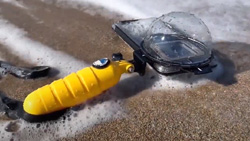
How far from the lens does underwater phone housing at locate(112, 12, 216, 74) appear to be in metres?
1.90

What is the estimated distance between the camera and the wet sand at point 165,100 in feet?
5.51

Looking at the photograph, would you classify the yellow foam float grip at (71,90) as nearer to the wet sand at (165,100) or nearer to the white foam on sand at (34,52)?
the wet sand at (165,100)

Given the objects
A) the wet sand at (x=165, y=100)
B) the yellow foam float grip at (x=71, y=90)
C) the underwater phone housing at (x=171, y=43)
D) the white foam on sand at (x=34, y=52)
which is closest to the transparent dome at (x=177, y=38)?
the underwater phone housing at (x=171, y=43)

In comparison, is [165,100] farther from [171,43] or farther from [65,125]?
[65,125]

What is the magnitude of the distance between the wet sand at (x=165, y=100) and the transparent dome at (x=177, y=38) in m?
0.20

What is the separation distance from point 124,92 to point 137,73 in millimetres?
196

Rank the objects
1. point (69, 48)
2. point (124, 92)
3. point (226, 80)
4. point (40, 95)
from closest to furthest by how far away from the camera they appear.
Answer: point (40, 95) < point (124, 92) < point (226, 80) < point (69, 48)

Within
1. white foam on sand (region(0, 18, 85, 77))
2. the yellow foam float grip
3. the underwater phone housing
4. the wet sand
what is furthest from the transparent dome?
white foam on sand (region(0, 18, 85, 77))

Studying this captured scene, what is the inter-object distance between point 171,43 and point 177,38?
9 centimetres

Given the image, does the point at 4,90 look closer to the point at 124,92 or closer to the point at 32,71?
the point at 32,71

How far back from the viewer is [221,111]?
1.82 meters

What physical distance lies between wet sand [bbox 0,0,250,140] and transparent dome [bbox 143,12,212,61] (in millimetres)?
204

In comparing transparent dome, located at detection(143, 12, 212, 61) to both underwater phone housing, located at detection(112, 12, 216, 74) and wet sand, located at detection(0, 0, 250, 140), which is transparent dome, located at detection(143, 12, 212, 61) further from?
wet sand, located at detection(0, 0, 250, 140)

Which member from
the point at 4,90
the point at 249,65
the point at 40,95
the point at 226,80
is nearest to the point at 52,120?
the point at 40,95
